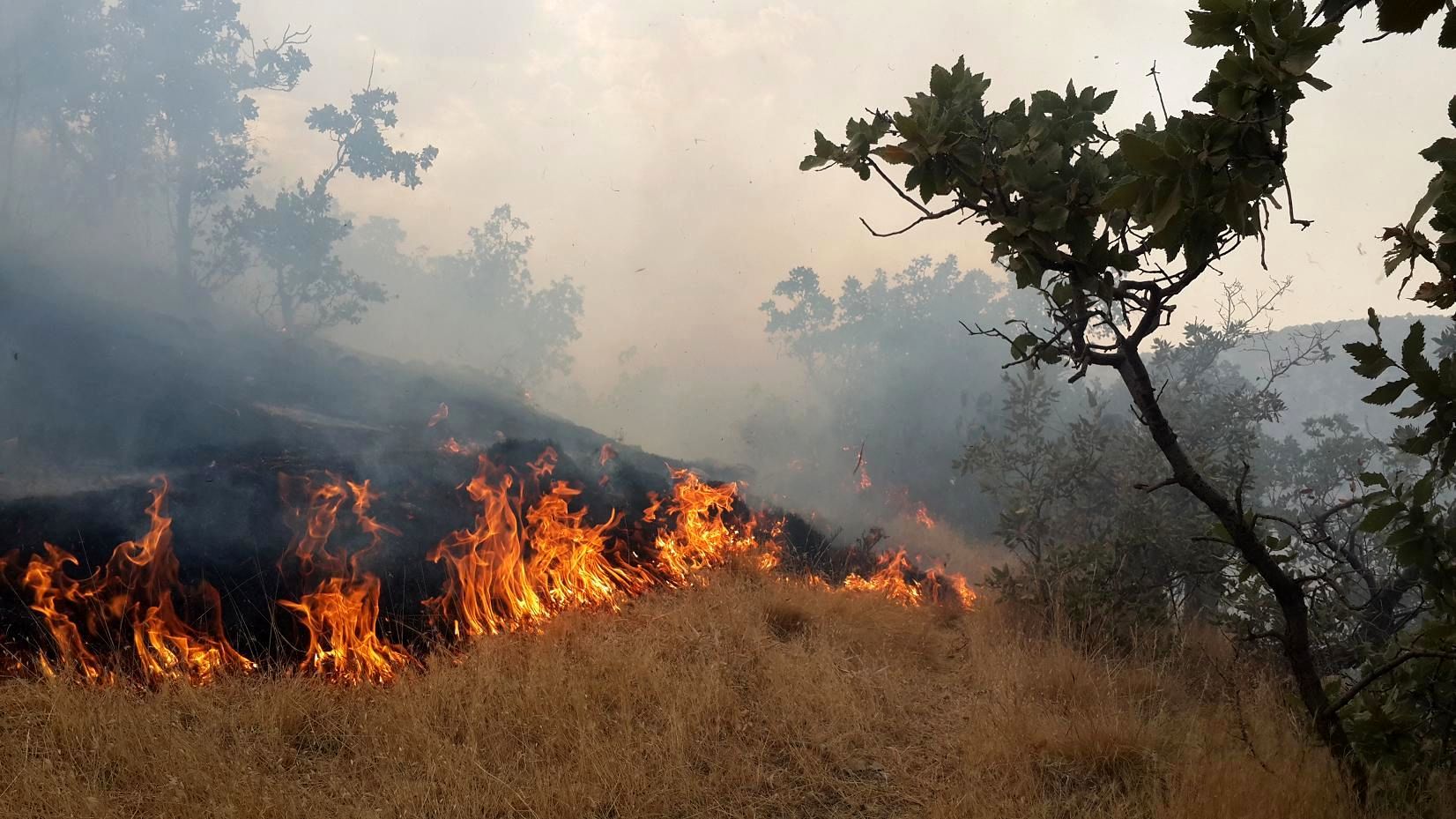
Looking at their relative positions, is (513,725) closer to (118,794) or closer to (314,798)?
(314,798)

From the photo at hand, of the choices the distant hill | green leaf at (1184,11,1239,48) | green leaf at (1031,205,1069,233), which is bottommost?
green leaf at (1031,205,1069,233)

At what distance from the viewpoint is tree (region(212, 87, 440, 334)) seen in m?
24.1

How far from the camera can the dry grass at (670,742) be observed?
4.39 meters

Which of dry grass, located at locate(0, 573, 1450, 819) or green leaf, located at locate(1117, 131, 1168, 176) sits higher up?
green leaf, located at locate(1117, 131, 1168, 176)

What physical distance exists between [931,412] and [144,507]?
89.0 ft

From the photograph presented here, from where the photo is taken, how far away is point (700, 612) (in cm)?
755

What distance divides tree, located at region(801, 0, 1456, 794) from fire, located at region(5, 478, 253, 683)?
19.1 feet

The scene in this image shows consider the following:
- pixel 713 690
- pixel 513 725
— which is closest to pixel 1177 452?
pixel 713 690

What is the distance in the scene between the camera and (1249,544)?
3.48 m

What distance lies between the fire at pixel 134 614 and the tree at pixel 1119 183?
19.1 feet

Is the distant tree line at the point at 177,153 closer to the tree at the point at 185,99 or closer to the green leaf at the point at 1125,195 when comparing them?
the tree at the point at 185,99

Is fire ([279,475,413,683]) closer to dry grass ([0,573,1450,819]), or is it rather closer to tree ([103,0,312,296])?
dry grass ([0,573,1450,819])

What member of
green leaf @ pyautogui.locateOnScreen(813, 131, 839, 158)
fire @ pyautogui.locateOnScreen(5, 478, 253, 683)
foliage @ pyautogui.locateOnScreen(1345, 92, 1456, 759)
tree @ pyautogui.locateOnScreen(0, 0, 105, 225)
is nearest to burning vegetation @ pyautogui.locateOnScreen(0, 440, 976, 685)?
fire @ pyautogui.locateOnScreen(5, 478, 253, 683)

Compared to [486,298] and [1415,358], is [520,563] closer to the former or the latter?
[1415,358]
